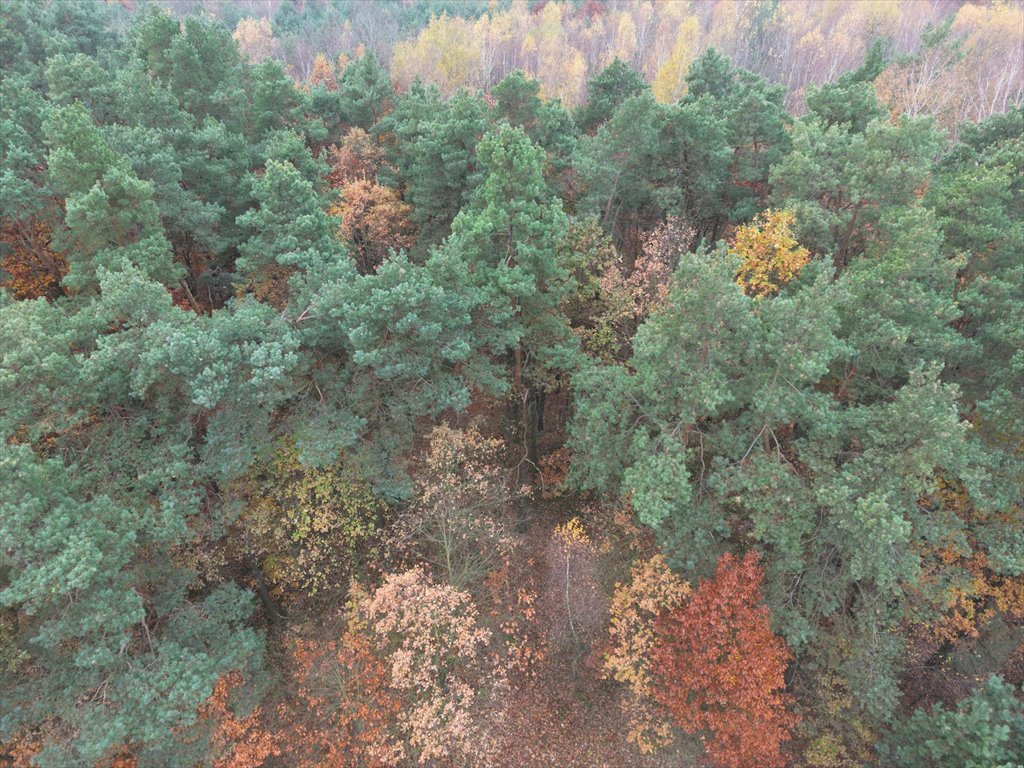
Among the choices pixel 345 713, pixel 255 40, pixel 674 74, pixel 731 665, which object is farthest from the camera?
pixel 255 40

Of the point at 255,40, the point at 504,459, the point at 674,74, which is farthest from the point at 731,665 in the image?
the point at 255,40

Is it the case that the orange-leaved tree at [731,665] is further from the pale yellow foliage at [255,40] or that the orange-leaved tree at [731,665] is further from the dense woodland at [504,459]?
the pale yellow foliage at [255,40]

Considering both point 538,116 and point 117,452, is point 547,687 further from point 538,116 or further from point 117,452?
point 538,116

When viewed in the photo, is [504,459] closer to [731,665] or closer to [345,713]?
[345,713]

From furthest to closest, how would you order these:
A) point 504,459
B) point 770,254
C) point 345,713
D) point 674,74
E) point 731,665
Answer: point 674,74, point 504,459, point 770,254, point 345,713, point 731,665

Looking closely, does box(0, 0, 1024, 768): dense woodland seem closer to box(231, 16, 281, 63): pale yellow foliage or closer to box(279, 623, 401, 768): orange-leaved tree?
box(279, 623, 401, 768): orange-leaved tree

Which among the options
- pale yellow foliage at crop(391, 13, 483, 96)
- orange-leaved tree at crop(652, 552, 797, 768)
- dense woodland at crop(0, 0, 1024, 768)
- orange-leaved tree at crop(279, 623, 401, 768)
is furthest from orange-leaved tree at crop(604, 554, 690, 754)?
pale yellow foliage at crop(391, 13, 483, 96)
